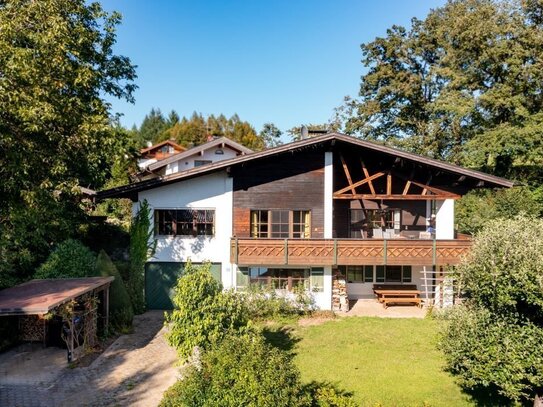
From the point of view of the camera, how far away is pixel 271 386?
7371 millimetres

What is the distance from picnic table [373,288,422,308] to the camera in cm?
1906

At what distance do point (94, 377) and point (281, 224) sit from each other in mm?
10669

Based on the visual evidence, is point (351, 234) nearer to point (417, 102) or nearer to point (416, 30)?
point (417, 102)

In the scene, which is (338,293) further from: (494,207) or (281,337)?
(494,207)

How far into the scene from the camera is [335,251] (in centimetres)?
1789

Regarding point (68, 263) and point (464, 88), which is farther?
point (464, 88)

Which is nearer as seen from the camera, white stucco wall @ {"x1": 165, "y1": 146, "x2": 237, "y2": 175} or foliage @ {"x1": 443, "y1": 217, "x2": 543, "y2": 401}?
foliage @ {"x1": 443, "y1": 217, "x2": 543, "y2": 401}

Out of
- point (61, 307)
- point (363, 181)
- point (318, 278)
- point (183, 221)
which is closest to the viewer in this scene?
point (61, 307)

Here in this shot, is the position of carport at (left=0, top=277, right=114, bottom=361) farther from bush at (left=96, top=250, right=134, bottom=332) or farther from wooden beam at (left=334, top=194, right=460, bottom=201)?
wooden beam at (left=334, top=194, right=460, bottom=201)

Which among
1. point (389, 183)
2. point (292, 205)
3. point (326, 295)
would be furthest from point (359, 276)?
point (292, 205)

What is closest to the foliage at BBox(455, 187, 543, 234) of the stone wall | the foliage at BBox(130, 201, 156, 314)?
the stone wall

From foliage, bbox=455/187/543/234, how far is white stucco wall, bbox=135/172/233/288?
48.7 feet

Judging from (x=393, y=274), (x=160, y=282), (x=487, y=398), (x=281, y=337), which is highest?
(x=393, y=274)

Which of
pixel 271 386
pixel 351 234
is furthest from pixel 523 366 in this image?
pixel 351 234
